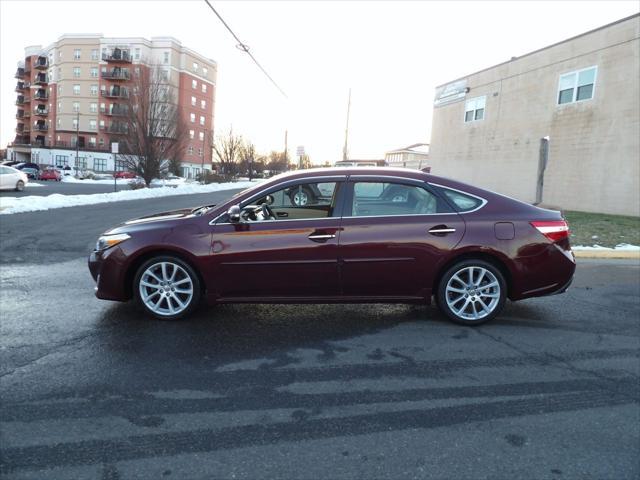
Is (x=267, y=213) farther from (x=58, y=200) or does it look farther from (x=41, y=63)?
(x=41, y=63)

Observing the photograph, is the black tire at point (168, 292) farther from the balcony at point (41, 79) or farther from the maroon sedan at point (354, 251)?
the balcony at point (41, 79)

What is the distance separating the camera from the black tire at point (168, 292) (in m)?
4.72

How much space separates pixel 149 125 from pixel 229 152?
28.1 m

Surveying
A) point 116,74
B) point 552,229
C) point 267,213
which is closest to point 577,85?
point 552,229

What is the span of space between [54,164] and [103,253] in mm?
84306

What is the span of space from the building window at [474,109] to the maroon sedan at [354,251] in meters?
24.9

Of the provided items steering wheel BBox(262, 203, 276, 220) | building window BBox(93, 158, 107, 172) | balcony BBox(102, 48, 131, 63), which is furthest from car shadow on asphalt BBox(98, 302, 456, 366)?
balcony BBox(102, 48, 131, 63)

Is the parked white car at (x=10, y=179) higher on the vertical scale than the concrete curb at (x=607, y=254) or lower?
higher

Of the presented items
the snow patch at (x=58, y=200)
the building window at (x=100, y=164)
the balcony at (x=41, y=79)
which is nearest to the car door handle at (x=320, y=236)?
the snow patch at (x=58, y=200)

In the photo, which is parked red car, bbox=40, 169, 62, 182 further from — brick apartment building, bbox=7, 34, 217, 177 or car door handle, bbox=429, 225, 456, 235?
car door handle, bbox=429, 225, 456, 235

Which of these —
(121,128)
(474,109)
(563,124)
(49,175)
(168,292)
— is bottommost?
(168,292)

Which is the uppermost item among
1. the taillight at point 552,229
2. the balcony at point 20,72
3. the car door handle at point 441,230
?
the balcony at point 20,72

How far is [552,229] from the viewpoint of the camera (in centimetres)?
480

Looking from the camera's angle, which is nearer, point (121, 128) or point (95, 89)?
point (121, 128)
